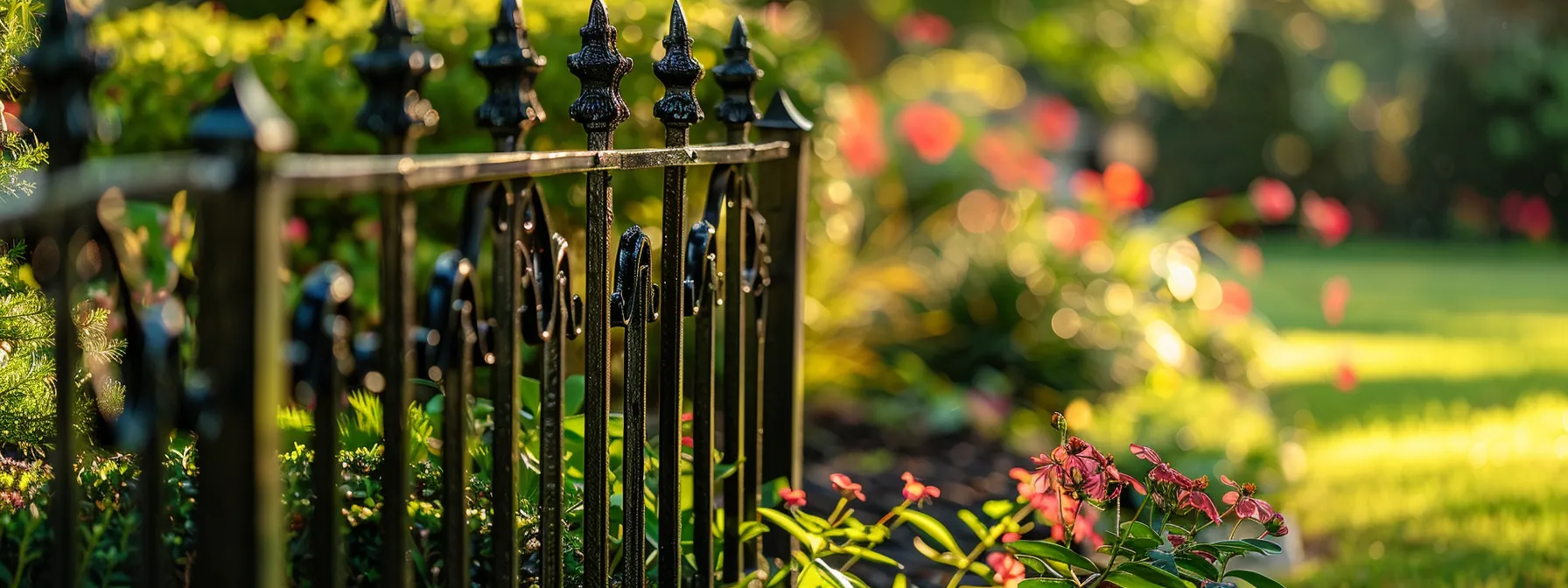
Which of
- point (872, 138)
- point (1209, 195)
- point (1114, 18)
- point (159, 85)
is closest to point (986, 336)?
point (872, 138)

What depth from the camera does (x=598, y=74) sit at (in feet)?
7.07

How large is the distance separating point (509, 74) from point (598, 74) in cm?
29

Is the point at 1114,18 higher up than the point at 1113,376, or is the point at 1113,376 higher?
the point at 1114,18

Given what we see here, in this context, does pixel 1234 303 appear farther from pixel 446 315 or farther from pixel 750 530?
pixel 446 315

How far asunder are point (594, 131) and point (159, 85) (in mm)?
3203

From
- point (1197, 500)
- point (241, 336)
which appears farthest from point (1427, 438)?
point (241, 336)

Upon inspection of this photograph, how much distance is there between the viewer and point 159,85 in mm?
4809

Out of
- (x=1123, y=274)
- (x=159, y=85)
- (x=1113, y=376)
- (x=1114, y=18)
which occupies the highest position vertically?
(x=1114, y=18)

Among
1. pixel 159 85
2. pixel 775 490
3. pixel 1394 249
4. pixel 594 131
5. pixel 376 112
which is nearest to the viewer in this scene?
pixel 376 112

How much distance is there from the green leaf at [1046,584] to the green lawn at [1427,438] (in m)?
1.78

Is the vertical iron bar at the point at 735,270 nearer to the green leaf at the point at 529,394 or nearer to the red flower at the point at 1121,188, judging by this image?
the green leaf at the point at 529,394

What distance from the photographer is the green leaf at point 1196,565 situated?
229 centimetres

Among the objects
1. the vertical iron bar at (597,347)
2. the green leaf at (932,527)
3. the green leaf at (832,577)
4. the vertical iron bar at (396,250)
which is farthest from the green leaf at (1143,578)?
the vertical iron bar at (396,250)

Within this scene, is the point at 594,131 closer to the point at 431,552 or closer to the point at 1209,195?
the point at 431,552
